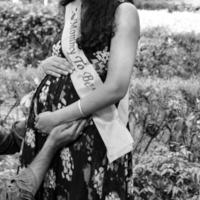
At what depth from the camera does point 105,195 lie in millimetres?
2342

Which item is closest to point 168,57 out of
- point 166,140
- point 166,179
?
point 166,140

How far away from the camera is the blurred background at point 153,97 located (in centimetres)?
371

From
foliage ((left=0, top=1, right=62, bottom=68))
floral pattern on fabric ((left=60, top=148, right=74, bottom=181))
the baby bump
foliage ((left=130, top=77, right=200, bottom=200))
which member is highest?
the baby bump

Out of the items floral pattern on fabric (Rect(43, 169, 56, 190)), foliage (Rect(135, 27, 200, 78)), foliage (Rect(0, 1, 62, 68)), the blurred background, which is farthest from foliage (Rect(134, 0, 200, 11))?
floral pattern on fabric (Rect(43, 169, 56, 190))

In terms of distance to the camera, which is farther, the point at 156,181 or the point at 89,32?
the point at 156,181

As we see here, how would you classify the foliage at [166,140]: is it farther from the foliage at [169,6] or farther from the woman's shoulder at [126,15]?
the foliage at [169,6]

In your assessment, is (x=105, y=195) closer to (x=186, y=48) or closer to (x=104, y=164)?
(x=104, y=164)

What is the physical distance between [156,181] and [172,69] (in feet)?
11.6

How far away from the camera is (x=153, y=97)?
484 cm

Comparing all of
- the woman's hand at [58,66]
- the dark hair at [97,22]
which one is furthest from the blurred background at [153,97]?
the dark hair at [97,22]

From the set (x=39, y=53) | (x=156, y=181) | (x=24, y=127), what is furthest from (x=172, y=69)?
(x=24, y=127)

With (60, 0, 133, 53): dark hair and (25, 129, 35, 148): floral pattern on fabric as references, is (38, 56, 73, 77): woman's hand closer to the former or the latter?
(60, 0, 133, 53): dark hair

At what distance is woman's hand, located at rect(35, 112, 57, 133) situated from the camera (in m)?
2.31

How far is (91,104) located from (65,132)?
157 mm
